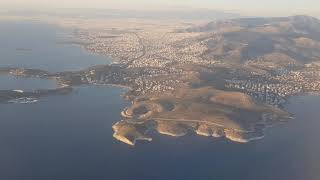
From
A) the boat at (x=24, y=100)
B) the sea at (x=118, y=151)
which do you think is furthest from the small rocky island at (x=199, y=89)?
the sea at (x=118, y=151)

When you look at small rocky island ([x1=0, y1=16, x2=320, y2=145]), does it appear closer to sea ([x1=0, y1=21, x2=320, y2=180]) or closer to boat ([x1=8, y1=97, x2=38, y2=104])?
boat ([x1=8, y1=97, x2=38, y2=104])

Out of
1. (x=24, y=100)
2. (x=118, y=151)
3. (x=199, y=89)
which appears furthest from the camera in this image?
(x=199, y=89)

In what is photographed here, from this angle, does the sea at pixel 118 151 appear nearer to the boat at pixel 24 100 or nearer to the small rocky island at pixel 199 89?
the boat at pixel 24 100

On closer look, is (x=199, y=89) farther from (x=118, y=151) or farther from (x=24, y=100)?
(x=118, y=151)

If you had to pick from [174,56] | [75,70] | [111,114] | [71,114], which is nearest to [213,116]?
[111,114]

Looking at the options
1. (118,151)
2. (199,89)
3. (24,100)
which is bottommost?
(118,151)

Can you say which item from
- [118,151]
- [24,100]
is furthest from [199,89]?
[118,151]

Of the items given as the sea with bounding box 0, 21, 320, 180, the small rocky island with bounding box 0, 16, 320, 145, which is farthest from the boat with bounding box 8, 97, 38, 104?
the sea with bounding box 0, 21, 320, 180

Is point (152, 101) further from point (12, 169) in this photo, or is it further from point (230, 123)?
point (12, 169)
